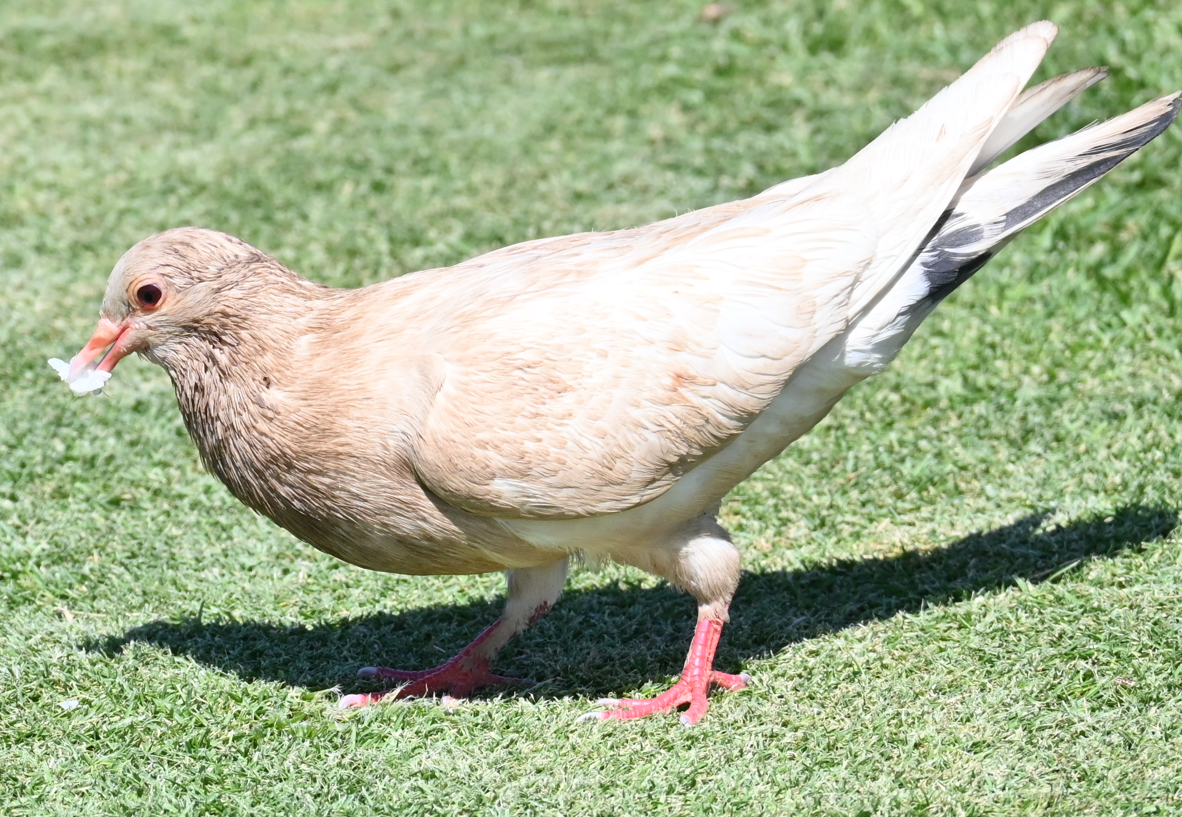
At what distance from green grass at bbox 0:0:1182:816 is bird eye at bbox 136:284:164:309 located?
1.13 meters

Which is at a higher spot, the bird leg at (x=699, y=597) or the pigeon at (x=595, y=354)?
the pigeon at (x=595, y=354)

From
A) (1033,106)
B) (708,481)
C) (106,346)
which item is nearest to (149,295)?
(106,346)

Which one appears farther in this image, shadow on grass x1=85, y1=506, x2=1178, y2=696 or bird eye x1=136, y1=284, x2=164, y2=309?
shadow on grass x1=85, y1=506, x2=1178, y2=696

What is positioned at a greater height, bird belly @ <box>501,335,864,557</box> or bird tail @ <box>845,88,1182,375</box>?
bird tail @ <box>845,88,1182,375</box>

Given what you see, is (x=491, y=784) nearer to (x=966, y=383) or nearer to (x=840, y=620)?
(x=840, y=620)

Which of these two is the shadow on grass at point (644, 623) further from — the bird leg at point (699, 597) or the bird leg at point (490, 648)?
the bird leg at point (699, 597)

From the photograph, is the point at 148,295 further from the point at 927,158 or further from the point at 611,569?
the point at 927,158

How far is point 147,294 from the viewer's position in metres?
3.85

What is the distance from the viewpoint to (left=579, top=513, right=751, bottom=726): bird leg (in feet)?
13.0

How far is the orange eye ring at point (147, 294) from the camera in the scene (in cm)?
383

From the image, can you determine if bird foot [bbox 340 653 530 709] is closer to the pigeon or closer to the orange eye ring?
the pigeon

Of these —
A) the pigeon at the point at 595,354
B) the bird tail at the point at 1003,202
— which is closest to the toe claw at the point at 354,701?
the pigeon at the point at 595,354

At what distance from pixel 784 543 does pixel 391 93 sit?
204 inches

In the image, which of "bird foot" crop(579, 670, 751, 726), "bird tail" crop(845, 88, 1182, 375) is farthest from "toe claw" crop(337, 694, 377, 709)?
"bird tail" crop(845, 88, 1182, 375)
